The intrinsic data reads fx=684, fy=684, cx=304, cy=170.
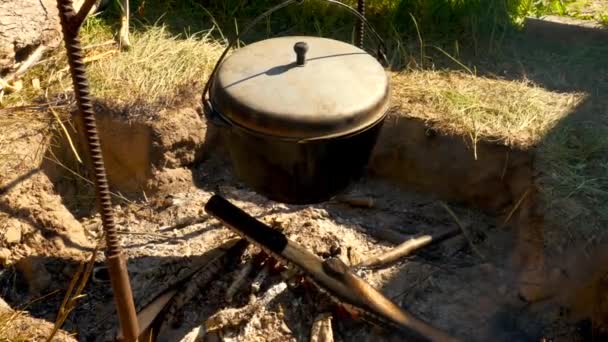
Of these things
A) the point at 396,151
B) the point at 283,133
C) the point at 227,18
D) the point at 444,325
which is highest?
the point at 283,133

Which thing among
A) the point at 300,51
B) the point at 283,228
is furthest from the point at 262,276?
the point at 300,51

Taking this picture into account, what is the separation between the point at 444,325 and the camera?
3.55 meters

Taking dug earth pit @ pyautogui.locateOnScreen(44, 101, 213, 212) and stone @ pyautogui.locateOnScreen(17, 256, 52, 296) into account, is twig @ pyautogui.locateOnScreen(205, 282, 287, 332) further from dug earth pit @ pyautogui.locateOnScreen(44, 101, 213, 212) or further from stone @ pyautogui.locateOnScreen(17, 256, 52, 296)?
dug earth pit @ pyautogui.locateOnScreen(44, 101, 213, 212)

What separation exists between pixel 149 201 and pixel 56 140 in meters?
0.70

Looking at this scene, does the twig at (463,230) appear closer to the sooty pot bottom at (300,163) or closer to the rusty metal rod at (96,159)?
the sooty pot bottom at (300,163)

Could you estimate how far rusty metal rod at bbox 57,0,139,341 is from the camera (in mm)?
2420

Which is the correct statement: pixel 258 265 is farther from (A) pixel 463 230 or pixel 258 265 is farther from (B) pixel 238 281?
(A) pixel 463 230

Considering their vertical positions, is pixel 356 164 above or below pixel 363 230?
above

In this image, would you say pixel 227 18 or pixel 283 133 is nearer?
pixel 283 133

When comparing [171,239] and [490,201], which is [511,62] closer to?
[490,201]

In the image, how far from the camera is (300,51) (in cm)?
295

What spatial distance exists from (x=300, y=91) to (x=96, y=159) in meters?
0.87

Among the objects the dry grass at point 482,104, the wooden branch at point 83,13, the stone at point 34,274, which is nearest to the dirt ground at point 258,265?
the stone at point 34,274

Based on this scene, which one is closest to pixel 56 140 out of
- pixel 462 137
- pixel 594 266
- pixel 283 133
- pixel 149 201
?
pixel 149 201
